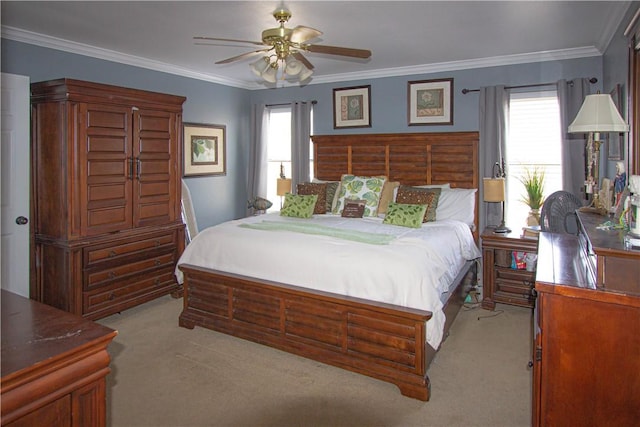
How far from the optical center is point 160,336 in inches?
143

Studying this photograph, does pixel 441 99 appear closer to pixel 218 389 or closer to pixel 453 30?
pixel 453 30

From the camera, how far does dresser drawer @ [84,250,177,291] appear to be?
3.80 m

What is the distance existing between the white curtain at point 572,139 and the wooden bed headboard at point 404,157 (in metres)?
0.83

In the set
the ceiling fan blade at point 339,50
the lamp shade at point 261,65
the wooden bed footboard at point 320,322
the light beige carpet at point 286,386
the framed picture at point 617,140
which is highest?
the ceiling fan blade at point 339,50

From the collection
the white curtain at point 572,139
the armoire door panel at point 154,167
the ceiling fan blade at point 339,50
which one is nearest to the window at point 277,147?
the armoire door panel at point 154,167

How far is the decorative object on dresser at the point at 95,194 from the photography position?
3.64 metres

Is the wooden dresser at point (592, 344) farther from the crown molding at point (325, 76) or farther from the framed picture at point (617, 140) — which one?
the crown molding at point (325, 76)

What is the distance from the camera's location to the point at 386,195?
4.85 m

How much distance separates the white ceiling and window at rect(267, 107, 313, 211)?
1.30 m

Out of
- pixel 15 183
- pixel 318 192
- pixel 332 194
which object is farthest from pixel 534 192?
pixel 15 183

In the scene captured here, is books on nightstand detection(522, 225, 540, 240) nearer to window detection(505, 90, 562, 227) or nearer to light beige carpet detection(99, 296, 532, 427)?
window detection(505, 90, 562, 227)

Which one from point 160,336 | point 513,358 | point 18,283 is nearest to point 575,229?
point 513,358

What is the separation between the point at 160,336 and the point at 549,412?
2.90 m

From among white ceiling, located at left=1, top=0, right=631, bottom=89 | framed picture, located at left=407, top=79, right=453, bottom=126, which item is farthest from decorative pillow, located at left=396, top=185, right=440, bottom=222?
white ceiling, located at left=1, top=0, right=631, bottom=89
